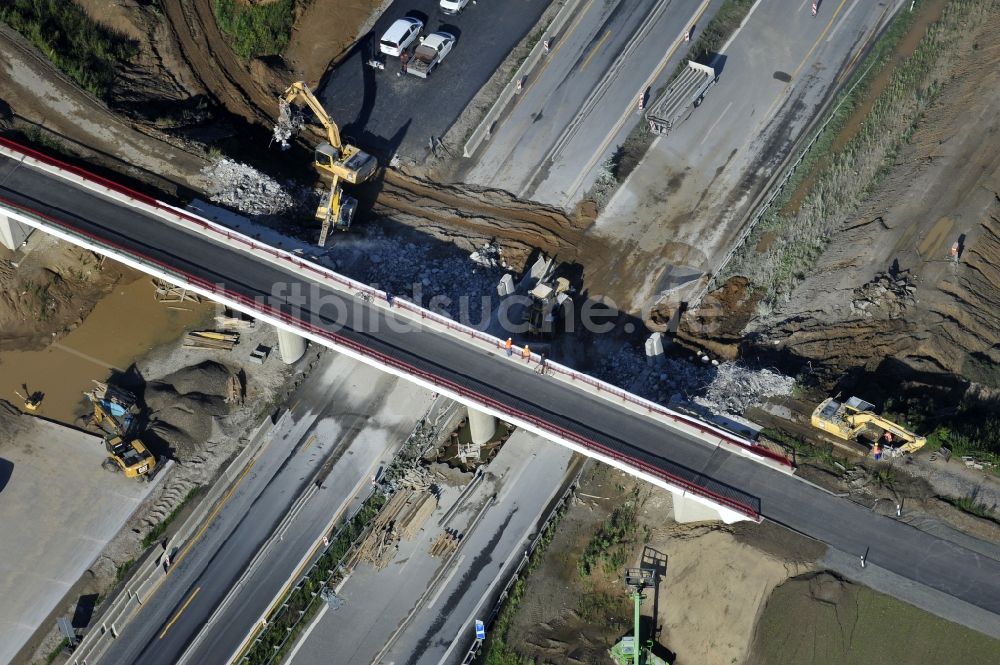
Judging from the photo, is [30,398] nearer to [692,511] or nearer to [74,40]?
[74,40]

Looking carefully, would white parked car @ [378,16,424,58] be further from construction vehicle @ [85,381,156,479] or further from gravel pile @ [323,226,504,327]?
construction vehicle @ [85,381,156,479]

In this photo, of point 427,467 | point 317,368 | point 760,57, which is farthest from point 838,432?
point 760,57

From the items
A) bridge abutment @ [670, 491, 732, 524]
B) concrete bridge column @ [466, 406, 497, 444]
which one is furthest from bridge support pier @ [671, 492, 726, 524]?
concrete bridge column @ [466, 406, 497, 444]

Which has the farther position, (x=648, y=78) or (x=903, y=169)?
(x=648, y=78)

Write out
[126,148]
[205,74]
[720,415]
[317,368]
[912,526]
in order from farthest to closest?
[205,74] → [126,148] → [317,368] → [720,415] → [912,526]

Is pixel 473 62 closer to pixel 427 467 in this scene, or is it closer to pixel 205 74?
pixel 205 74

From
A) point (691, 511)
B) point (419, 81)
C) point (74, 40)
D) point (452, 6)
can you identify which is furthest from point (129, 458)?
point (452, 6)
